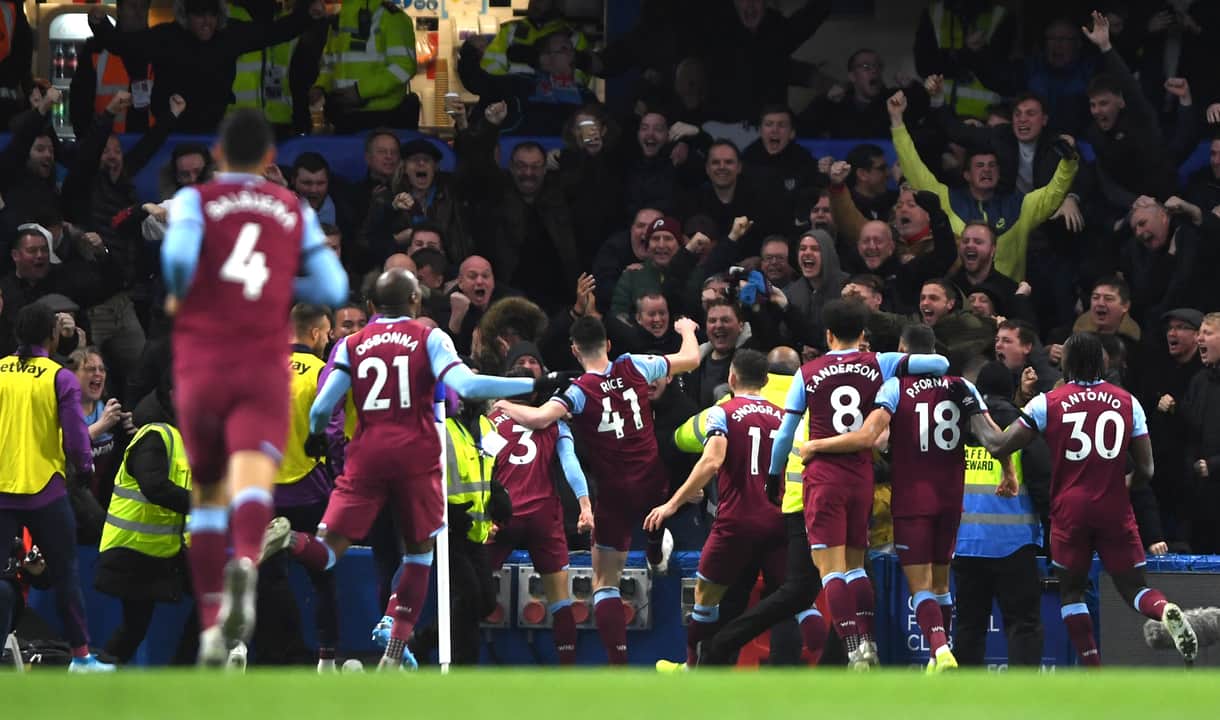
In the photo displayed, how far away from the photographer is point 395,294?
33.1ft

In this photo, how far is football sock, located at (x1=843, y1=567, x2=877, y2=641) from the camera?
36.2ft

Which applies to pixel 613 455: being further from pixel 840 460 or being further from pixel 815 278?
pixel 815 278

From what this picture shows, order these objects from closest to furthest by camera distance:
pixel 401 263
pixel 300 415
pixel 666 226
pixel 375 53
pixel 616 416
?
pixel 300 415, pixel 616 416, pixel 401 263, pixel 666 226, pixel 375 53

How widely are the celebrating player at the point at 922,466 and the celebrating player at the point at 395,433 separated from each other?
2251 mm

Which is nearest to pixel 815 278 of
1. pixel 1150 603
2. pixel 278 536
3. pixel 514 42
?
pixel 1150 603

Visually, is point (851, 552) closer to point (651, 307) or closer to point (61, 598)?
point (651, 307)

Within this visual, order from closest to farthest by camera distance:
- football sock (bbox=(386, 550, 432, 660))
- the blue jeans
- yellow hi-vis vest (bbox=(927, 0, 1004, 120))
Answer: football sock (bbox=(386, 550, 432, 660)), the blue jeans, yellow hi-vis vest (bbox=(927, 0, 1004, 120))

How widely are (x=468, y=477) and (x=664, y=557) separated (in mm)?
1448

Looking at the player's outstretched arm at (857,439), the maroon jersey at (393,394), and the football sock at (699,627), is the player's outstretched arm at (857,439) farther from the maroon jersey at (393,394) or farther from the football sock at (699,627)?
the maroon jersey at (393,394)

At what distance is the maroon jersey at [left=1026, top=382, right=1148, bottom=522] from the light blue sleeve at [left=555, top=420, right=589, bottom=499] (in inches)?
99.0

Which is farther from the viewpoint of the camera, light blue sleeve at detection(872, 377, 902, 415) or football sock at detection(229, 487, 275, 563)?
light blue sleeve at detection(872, 377, 902, 415)

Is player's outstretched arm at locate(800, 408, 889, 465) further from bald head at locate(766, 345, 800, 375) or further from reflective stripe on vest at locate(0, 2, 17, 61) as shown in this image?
reflective stripe on vest at locate(0, 2, 17, 61)

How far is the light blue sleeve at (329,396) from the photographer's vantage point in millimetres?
9914

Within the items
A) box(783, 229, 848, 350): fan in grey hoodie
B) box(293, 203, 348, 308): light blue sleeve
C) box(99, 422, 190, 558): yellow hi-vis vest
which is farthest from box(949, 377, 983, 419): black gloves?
box(293, 203, 348, 308): light blue sleeve
